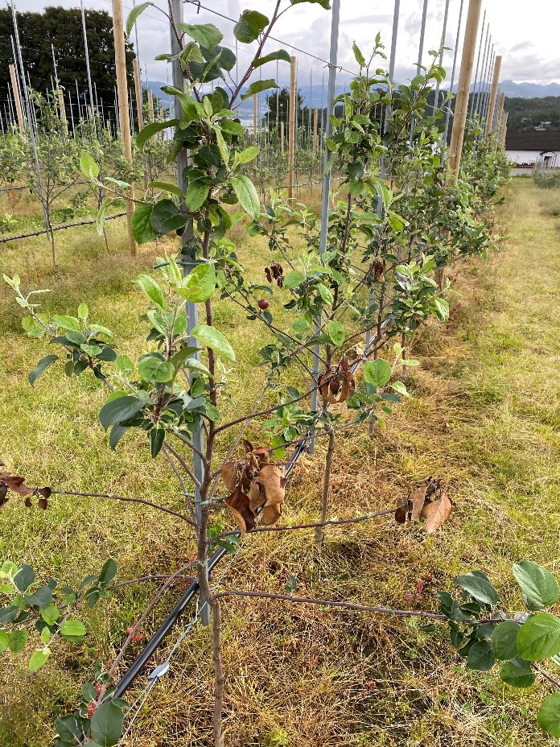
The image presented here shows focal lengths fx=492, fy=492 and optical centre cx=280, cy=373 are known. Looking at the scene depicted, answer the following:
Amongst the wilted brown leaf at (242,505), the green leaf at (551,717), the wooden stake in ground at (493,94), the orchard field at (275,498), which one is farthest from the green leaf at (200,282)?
the wooden stake in ground at (493,94)

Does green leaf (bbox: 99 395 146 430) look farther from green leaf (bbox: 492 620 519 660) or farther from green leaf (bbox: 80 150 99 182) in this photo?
green leaf (bbox: 492 620 519 660)

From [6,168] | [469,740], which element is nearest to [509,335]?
[469,740]

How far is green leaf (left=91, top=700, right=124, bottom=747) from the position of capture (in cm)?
79

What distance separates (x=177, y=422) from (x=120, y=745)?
122 cm

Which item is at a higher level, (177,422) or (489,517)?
(177,422)

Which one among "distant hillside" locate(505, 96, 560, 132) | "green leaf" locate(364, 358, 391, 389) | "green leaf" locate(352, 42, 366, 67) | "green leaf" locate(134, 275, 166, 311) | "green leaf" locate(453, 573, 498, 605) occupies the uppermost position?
"distant hillside" locate(505, 96, 560, 132)

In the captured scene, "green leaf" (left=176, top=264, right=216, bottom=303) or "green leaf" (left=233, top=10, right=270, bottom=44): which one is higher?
"green leaf" (left=233, top=10, right=270, bottom=44)

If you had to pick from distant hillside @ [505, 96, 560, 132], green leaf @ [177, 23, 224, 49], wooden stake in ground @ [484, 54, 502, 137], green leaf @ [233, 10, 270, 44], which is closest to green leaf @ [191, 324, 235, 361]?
green leaf @ [177, 23, 224, 49]

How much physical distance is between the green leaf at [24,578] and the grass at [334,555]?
784mm

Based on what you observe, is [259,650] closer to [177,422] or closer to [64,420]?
[177,422]

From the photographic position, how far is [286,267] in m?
6.76

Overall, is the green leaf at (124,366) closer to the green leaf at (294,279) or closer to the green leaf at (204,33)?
the green leaf at (204,33)

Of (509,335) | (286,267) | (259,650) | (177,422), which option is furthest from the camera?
(286,267)

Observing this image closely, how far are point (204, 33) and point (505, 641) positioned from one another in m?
1.09
